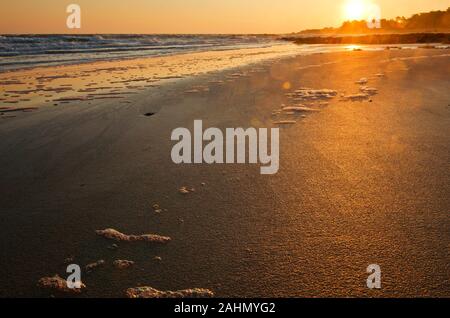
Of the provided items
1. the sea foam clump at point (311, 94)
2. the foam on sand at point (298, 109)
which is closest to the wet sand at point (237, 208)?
the foam on sand at point (298, 109)

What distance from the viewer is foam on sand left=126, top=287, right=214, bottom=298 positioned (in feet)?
4.83

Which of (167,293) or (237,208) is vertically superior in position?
(237,208)

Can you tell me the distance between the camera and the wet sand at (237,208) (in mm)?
A: 1560

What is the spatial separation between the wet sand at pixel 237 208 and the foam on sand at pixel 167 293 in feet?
0.07

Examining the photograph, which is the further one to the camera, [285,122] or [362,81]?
[362,81]

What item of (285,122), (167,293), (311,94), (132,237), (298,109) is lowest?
(167,293)

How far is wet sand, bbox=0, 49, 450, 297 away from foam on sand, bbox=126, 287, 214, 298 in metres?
0.02

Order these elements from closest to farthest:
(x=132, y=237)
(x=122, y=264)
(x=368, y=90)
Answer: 1. (x=122, y=264)
2. (x=132, y=237)
3. (x=368, y=90)

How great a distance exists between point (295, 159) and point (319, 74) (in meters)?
6.07

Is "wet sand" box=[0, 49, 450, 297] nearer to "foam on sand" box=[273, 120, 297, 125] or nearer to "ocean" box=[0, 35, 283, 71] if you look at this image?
"foam on sand" box=[273, 120, 297, 125]

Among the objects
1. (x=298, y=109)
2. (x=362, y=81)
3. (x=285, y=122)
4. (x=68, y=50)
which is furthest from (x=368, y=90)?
(x=68, y=50)

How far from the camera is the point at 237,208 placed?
2.16m

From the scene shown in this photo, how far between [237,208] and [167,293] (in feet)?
2.61

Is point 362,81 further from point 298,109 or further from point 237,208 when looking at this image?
point 237,208
